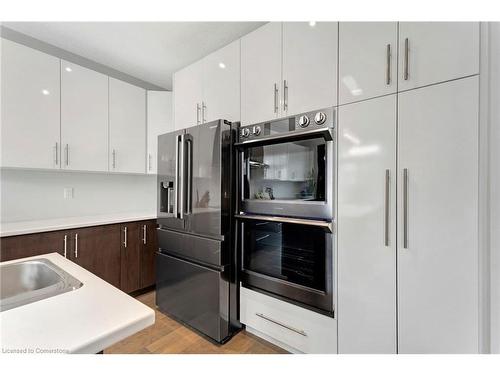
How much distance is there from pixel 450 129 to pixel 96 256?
104 inches

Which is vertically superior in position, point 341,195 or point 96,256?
point 341,195

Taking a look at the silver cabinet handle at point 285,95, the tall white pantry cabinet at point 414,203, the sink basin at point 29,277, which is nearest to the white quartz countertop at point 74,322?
the sink basin at point 29,277

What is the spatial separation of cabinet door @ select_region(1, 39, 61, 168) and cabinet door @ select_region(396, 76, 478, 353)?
8.53 feet

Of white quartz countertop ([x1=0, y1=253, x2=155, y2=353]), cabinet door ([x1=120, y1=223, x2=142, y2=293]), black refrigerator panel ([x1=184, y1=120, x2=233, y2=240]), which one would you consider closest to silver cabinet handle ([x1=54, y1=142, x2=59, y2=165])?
cabinet door ([x1=120, y1=223, x2=142, y2=293])

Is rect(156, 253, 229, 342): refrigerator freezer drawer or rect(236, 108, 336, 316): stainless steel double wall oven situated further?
rect(156, 253, 229, 342): refrigerator freezer drawer

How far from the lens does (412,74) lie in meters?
1.12

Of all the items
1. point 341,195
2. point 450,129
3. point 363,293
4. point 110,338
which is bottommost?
point 363,293

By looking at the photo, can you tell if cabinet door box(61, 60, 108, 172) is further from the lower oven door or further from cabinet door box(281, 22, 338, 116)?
cabinet door box(281, 22, 338, 116)

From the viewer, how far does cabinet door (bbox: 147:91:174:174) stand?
270cm

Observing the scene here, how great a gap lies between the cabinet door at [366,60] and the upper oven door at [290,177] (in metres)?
0.31

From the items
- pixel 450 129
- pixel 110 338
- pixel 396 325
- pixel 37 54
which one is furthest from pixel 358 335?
pixel 37 54

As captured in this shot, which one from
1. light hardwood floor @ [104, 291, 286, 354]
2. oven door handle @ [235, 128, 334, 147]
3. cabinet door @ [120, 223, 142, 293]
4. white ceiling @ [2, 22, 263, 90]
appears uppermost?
white ceiling @ [2, 22, 263, 90]

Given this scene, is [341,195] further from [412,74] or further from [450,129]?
[412,74]

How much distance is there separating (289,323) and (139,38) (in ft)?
8.39
